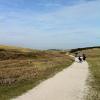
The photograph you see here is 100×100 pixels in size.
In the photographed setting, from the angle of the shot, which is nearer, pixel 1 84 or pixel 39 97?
pixel 39 97

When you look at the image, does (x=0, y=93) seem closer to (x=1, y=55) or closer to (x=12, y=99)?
(x=12, y=99)

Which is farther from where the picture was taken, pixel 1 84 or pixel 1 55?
pixel 1 55

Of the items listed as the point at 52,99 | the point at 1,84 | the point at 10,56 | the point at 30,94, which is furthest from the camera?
the point at 10,56

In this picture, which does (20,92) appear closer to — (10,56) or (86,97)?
(86,97)

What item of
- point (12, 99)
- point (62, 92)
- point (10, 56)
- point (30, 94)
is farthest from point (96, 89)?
point (10, 56)

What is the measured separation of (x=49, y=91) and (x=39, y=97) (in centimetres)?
244

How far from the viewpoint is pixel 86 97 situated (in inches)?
725

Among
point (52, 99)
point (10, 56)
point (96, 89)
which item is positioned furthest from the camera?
point (10, 56)

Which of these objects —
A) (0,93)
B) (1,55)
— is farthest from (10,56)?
(0,93)

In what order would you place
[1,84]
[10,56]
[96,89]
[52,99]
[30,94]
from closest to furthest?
[52,99] < [30,94] < [96,89] < [1,84] < [10,56]

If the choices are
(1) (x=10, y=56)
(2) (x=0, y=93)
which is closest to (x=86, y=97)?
(2) (x=0, y=93)

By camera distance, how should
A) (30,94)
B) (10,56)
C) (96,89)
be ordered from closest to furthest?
(30,94) < (96,89) < (10,56)

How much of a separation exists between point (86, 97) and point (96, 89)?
3794 millimetres

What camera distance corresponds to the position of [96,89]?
2205 centimetres
